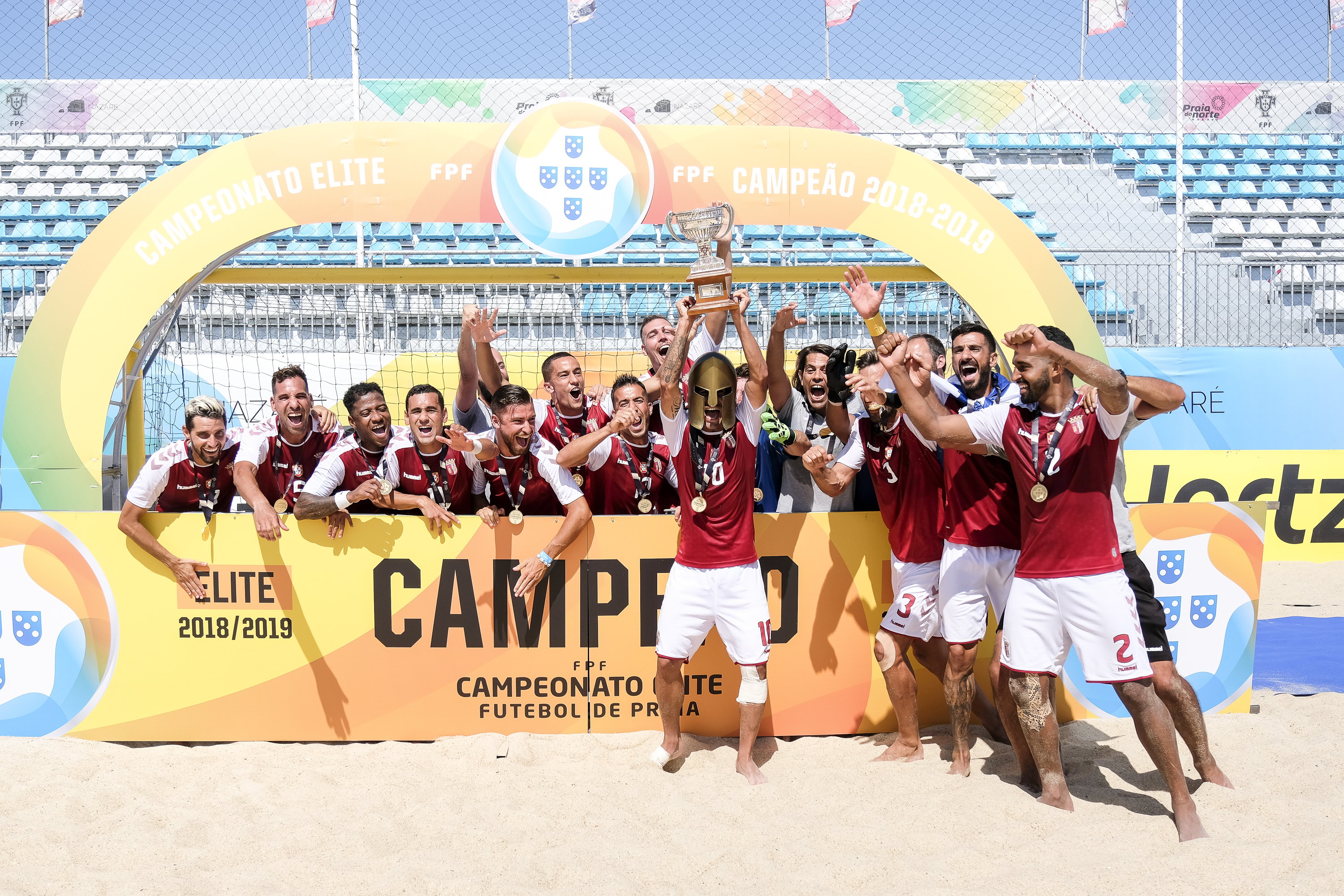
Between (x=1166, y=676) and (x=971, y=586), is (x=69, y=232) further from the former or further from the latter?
(x=1166, y=676)

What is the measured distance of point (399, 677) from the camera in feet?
15.9

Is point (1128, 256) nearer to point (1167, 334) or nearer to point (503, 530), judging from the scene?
point (1167, 334)

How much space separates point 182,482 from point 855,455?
353 centimetres

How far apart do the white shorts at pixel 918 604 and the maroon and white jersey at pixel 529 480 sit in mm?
1688

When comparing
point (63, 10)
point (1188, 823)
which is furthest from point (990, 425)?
point (63, 10)

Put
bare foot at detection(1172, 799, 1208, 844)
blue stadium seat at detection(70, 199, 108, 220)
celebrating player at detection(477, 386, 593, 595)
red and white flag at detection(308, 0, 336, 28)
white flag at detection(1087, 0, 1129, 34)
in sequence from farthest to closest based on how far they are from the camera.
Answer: blue stadium seat at detection(70, 199, 108, 220) < white flag at detection(1087, 0, 1129, 34) < red and white flag at detection(308, 0, 336, 28) < celebrating player at detection(477, 386, 593, 595) < bare foot at detection(1172, 799, 1208, 844)

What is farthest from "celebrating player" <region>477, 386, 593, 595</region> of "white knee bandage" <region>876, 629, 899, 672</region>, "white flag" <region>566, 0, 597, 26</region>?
"white flag" <region>566, 0, 597, 26</region>

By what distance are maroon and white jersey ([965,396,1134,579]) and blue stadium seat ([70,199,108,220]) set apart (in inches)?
676

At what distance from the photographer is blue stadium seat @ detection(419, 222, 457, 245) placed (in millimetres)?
15188

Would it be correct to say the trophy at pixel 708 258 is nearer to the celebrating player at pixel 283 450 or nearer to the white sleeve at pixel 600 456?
the white sleeve at pixel 600 456

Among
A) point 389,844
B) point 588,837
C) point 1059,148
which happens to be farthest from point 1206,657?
point 1059,148

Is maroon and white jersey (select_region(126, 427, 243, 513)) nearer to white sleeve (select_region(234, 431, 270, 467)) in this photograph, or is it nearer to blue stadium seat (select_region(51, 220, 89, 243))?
white sleeve (select_region(234, 431, 270, 467))

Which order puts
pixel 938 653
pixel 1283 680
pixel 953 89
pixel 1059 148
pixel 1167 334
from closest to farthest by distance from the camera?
pixel 938 653 → pixel 1283 680 → pixel 1167 334 → pixel 1059 148 → pixel 953 89

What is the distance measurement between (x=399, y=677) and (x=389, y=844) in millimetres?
1256
